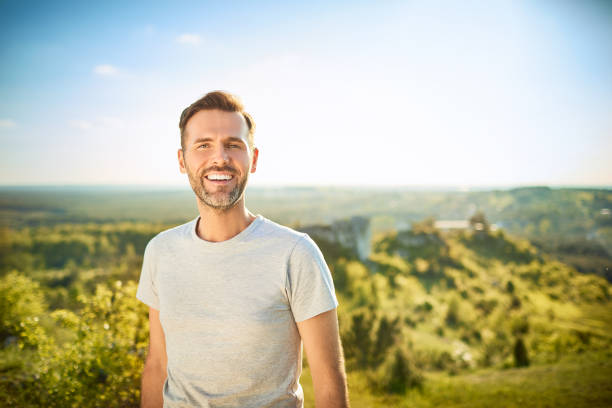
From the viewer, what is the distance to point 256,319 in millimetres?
1473

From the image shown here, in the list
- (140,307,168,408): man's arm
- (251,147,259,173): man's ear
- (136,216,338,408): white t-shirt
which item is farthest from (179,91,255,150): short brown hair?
(140,307,168,408): man's arm

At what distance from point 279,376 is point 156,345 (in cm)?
87

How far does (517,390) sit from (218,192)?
9547mm

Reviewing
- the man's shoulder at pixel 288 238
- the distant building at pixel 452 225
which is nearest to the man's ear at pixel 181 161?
the man's shoulder at pixel 288 238

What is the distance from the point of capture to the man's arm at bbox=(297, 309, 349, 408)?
1.42 metres

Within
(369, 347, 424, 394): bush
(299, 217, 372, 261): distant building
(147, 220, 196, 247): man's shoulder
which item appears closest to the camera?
(147, 220, 196, 247): man's shoulder

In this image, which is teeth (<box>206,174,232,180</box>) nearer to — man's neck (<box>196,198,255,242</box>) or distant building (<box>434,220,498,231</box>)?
man's neck (<box>196,198,255,242</box>)

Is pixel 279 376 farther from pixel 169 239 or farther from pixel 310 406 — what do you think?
pixel 310 406

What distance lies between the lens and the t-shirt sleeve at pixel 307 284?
4.59 ft

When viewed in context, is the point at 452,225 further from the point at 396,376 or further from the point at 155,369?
the point at 155,369

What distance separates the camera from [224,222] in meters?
1.69

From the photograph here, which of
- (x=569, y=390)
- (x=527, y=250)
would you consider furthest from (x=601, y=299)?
(x=569, y=390)

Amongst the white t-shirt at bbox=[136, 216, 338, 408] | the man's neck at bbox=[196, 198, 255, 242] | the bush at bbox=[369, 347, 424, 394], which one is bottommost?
the bush at bbox=[369, 347, 424, 394]

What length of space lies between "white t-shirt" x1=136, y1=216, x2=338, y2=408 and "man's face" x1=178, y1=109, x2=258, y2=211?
0.77 feet
